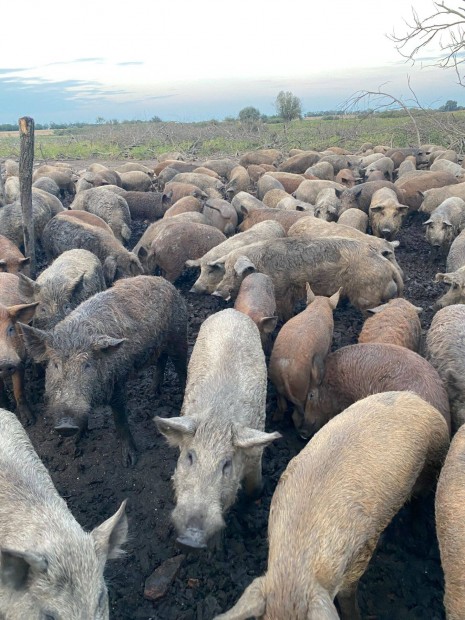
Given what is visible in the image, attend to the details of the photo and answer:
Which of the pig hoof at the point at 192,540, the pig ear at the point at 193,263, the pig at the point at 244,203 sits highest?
the pig at the point at 244,203

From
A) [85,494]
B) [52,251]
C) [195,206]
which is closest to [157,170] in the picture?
[195,206]

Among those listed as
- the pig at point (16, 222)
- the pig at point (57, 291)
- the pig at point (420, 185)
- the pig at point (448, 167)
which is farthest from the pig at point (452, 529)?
the pig at point (448, 167)

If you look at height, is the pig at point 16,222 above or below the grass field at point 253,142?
below

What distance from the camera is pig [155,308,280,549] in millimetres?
3293

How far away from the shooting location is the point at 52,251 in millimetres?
9258

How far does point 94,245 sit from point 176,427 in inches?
229

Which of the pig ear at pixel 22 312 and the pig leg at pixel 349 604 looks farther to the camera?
the pig ear at pixel 22 312

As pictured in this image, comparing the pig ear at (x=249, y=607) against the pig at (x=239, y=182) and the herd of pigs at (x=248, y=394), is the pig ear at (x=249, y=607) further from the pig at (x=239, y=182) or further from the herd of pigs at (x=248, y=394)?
the pig at (x=239, y=182)

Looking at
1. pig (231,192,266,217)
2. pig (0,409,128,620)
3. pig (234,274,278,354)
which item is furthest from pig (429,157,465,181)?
pig (0,409,128,620)

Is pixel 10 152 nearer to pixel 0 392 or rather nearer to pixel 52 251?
pixel 52 251

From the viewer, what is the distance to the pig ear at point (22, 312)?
521 cm

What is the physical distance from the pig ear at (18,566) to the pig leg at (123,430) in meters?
2.34

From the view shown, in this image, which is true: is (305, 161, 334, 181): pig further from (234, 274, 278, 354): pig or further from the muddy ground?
the muddy ground

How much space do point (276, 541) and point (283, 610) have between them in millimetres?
455
